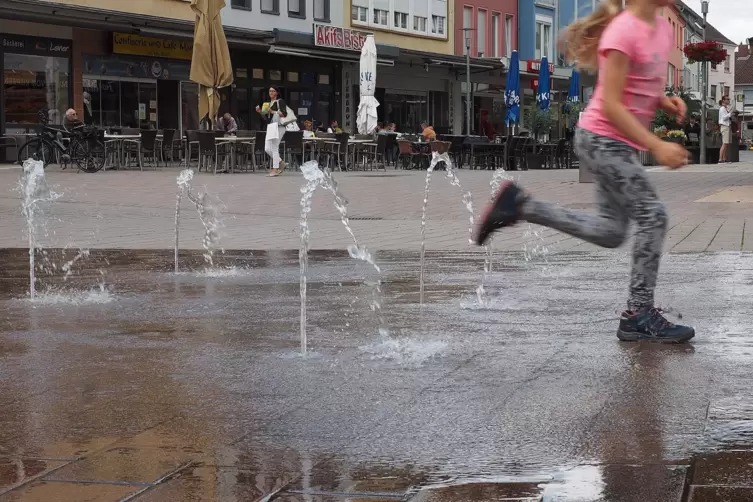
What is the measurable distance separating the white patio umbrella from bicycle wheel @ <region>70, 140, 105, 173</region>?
8.54m

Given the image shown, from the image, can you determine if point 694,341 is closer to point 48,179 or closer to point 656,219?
point 656,219

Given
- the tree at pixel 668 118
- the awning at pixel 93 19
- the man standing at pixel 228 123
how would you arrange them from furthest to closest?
1. the tree at pixel 668 118
2. the man standing at pixel 228 123
3. the awning at pixel 93 19

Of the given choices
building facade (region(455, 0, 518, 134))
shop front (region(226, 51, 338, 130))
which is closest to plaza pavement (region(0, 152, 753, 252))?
shop front (region(226, 51, 338, 130))

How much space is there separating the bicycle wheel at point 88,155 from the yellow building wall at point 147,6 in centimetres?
602

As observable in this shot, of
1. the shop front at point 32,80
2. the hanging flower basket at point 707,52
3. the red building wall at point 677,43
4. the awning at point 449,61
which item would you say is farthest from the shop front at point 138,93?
the red building wall at point 677,43

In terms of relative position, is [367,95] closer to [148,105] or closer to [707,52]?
[148,105]

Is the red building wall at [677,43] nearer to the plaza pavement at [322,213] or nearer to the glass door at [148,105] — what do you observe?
the glass door at [148,105]

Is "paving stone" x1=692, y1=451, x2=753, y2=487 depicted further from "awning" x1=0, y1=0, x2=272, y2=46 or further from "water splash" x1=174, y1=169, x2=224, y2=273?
"awning" x1=0, y1=0, x2=272, y2=46

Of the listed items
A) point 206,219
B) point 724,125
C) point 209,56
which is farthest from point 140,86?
point 206,219

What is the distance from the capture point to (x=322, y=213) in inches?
661

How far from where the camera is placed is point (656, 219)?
6.04m

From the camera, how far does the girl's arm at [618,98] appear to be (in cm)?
581

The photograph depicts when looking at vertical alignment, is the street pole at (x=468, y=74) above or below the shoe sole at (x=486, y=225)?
above

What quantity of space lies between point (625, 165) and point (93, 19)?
92.5ft
